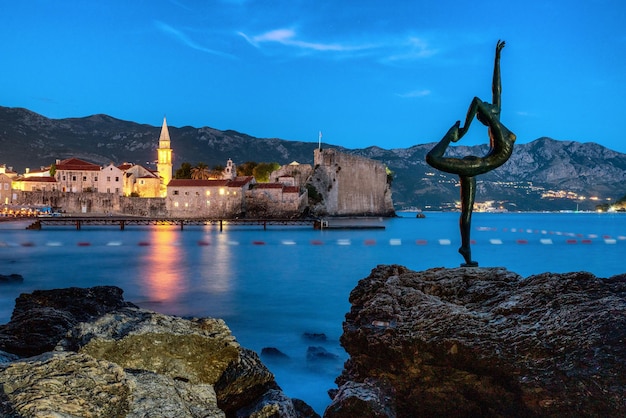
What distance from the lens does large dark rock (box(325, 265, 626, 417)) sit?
135 inches

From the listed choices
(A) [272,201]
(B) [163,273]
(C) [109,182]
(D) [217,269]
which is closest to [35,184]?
(C) [109,182]

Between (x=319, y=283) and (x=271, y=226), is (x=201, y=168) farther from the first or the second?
(x=319, y=283)

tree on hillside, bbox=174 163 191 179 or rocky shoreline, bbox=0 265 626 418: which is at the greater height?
tree on hillside, bbox=174 163 191 179

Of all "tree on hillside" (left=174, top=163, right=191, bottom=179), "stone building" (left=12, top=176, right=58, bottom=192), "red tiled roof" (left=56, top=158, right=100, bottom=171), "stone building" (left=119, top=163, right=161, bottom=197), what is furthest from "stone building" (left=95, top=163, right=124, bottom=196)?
"tree on hillside" (left=174, top=163, right=191, bottom=179)

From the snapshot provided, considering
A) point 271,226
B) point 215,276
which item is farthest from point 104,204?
point 215,276

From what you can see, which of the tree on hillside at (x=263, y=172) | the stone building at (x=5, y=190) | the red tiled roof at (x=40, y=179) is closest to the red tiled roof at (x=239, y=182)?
the tree on hillside at (x=263, y=172)

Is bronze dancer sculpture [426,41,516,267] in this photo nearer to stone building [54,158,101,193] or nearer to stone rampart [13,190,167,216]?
stone rampart [13,190,167,216]

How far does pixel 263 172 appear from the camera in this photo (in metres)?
88.9

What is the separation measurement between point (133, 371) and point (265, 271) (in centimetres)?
2117

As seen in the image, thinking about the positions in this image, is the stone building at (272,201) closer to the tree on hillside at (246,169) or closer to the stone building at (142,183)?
the stone building at (142,183)

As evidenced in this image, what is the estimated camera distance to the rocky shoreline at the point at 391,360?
7.62ft

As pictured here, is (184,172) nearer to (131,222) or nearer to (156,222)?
(156,222)

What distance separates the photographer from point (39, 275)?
21.2 meters

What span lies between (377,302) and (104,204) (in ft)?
254
